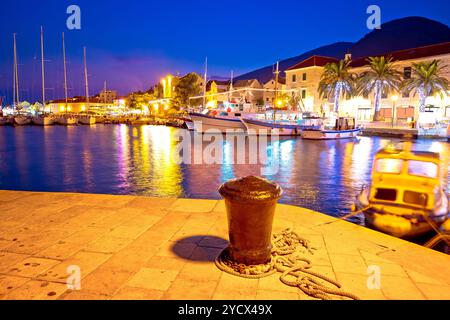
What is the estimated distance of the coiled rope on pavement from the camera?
3.96m

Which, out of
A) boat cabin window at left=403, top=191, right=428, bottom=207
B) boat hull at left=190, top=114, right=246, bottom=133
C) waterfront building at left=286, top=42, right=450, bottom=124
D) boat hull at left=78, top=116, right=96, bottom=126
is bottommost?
boat cabin window at left=403, top=191, right=428, bottom=207

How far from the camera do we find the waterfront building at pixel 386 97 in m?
44.6

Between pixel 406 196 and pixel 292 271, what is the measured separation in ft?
17.1

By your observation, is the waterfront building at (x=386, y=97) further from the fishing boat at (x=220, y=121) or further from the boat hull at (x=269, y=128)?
the fishing boat at (x=220, y=121)

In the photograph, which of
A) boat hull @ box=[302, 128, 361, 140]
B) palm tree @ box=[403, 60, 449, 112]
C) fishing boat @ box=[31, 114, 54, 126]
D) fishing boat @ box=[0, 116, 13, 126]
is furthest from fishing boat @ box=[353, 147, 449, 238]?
fishing boat @ box=[0, 116, 13, 126]

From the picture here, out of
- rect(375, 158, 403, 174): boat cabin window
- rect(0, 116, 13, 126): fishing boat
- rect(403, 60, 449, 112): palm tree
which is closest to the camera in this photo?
rect(375, 158, 403, 174): boat cabin window

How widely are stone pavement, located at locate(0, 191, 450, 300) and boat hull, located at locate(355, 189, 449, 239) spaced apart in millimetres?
1914

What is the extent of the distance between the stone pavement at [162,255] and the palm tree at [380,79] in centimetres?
4441

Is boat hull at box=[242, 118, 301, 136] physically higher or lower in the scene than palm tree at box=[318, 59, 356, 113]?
lower

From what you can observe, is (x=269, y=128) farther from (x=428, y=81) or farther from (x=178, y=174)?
(x=178, y=174)

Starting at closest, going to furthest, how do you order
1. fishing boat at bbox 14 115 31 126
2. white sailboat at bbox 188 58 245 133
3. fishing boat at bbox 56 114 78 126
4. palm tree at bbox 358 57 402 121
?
palm tree at bbox 358 57 402 121
white sailboat at bbox 188 58 245 133
fishing boat at bbox 14 115 31 126
fishing boat at bbox 56 114 78 126

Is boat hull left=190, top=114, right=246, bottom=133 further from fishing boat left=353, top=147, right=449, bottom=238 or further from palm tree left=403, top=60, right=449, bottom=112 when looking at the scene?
fishing boat left=353, top=147, right=449, bottom=238

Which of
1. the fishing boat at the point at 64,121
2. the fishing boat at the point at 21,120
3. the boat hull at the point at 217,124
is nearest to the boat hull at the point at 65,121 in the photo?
the fishing boat at the point at 64,121

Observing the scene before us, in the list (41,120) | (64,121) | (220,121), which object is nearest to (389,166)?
(220,121)
